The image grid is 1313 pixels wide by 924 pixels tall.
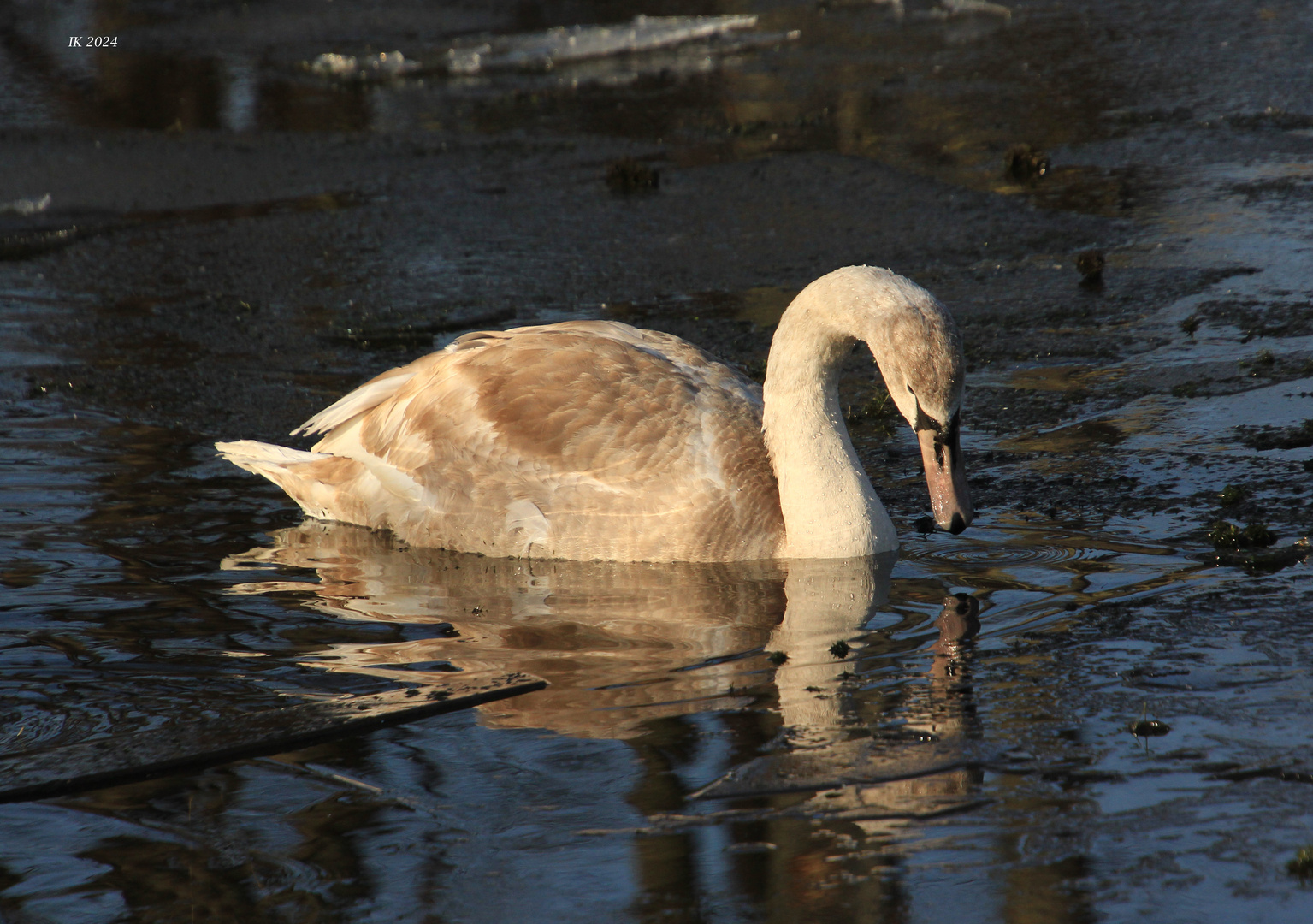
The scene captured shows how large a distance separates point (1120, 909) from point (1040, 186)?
9.12 meters

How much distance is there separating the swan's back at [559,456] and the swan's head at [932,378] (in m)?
0.84

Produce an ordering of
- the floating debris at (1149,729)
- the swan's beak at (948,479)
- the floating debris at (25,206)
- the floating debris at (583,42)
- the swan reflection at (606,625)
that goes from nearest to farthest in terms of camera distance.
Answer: the floating debris at (1149,729)
the swan reflection at (606,625)
the swan's beak at (948,479)
the floating debris at (25,206)
the floating debris at (583,42)

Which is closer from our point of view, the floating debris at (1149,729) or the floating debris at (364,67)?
the floating debris at (1149,729)

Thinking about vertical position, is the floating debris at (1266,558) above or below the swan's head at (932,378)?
below

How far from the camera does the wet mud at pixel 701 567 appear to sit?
373 cm

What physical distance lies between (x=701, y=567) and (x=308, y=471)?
2085mm

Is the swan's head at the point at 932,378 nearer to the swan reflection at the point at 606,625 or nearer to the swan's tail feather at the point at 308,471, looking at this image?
the swan reflection at the point at 606,625

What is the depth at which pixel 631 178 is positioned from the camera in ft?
40.5

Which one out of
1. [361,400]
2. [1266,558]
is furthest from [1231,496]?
[361,400]

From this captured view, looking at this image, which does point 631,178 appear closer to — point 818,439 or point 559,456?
point 559,456

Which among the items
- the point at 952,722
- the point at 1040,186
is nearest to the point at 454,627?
the point at 952,722

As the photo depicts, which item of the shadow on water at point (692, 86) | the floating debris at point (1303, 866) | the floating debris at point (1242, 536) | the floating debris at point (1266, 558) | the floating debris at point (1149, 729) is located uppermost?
the shadow on water at point (692, 86)

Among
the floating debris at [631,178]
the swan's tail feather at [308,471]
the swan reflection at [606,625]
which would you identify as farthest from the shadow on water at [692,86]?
the swan's tail feather at [308,471]

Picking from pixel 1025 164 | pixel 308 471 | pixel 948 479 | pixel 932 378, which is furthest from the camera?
pixel 1025 164
